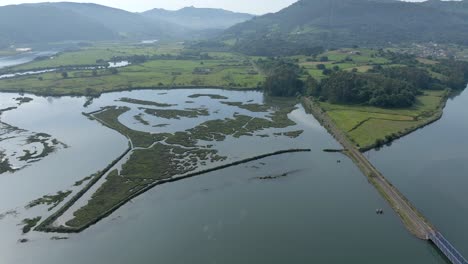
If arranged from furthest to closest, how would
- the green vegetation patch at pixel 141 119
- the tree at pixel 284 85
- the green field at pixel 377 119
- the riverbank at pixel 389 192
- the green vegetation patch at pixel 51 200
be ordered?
the tree at pixel 284 85, the green vegetation patch at pixel 141 119, the green field at pixel 377 119, the green vegetation patch at pixel 51 200, the riverbank at pixel 389 192

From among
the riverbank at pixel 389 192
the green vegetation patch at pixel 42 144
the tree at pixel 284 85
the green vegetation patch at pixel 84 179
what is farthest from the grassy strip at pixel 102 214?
the tree at pixel 284 85

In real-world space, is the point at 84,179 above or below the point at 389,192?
below

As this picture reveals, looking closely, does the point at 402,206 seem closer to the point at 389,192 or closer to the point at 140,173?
the point at 389,192

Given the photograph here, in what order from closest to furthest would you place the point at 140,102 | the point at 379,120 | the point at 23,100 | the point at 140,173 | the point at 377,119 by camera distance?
the point at 140,173 → the point at 379,120 → the point at 377,119 → the point at 140,102 → the point at 23,100

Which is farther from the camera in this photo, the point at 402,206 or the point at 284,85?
the point at 284,85

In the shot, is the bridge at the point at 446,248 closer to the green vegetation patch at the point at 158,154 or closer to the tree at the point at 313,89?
the green vegetation patch at the point at 158,154

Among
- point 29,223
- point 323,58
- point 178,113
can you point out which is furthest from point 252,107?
point 323,58
